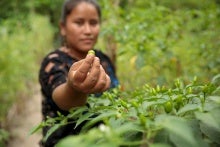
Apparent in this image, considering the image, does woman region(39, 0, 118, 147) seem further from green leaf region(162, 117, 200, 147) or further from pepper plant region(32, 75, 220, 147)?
green leaf region(162, 117, 200, 147)

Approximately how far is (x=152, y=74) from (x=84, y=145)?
256 centimetres

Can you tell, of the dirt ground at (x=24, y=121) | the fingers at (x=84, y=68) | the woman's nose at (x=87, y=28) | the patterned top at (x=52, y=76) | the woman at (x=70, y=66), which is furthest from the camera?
the dirt ground at (x=24, y=121)

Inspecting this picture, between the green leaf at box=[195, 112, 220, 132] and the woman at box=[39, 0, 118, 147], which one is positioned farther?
the woman at box=[39, 0, 118, 147]

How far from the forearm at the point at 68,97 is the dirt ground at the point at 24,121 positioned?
238cm

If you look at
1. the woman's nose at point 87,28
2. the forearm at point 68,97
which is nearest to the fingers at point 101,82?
the forearm at point 68,97

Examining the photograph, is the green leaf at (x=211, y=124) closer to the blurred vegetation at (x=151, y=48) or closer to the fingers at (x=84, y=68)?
the fingers at (x=84, y=68)

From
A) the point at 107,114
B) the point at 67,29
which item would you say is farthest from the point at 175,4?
the point at 107,114

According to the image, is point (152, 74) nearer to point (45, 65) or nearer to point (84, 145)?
point (45, 65)

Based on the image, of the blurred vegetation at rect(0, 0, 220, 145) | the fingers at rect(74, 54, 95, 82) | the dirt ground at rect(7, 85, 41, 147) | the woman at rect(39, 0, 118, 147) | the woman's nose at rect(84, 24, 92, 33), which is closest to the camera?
the fingers at rect(74, 54, 95, 82)

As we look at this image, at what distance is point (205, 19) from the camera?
3000mm

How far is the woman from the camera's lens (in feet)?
3.95

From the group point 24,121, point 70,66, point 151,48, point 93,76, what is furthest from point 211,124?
point 24,121

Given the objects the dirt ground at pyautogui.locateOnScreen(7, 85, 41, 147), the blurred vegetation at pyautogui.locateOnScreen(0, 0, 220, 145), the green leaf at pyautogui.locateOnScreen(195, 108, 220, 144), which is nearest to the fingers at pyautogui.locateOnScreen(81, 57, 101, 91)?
the green leaf at pyautogui.locateOnScreen(195, 108, 220, 144)

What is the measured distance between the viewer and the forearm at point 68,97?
1203 mm
